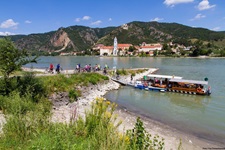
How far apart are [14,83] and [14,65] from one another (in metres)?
2.26

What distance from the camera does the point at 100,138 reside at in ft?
21.2

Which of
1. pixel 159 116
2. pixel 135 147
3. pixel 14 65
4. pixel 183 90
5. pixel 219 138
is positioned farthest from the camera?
pixel 183 90

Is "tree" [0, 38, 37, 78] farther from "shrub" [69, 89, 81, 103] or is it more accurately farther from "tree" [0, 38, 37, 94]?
"shrub" [69, 89, 81, 103]

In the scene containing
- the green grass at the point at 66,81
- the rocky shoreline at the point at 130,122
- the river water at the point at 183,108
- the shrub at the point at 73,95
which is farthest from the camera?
the green grass at the point at 66,81

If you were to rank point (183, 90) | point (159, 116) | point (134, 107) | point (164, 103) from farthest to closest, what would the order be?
point (183, 90)
point (164, 103)
point (134, 107)
point (159, 116)

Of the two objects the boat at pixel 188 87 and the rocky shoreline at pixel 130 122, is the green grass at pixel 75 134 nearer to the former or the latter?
the rocky shoreline at pixel 130 122

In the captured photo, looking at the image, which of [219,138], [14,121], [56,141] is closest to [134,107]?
[219,138]

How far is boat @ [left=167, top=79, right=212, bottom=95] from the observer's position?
1138 inches

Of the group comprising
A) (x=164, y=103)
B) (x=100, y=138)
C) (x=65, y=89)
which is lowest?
(x=164, y=103)

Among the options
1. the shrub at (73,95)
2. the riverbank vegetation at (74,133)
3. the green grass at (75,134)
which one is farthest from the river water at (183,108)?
the green grass at (75,134)

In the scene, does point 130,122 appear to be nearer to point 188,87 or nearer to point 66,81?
point 66,81

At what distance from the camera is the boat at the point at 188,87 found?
1138 inches

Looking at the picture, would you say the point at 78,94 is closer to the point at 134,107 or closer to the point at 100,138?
the point at 134,107

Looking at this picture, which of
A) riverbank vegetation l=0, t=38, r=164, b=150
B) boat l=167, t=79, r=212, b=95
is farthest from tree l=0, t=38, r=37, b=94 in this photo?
boat l=167, t=79, r=212, b=95
